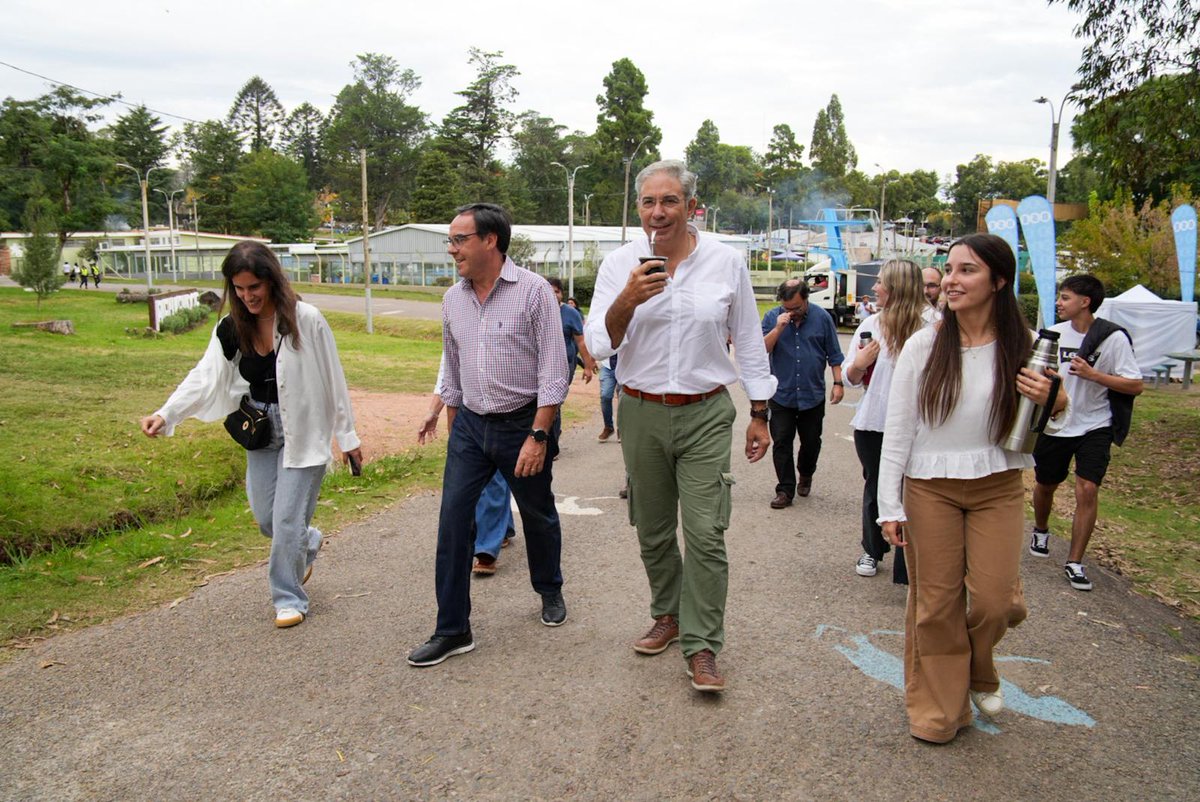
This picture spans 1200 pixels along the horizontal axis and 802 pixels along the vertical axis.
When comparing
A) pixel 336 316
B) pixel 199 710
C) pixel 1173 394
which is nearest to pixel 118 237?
pixel 336 316

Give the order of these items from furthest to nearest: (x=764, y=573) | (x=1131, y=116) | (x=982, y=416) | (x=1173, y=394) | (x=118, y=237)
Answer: (x=118, y=237) < (x=1173, y=394) < (x=1131, y=116) < (x=764, y=573) < (x=982, y=416)

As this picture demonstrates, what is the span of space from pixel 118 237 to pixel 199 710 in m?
86.1

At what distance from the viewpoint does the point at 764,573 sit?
552cm

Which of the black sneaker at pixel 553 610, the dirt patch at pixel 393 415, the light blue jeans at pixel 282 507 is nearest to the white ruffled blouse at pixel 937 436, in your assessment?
the black sneaker at pixel 553 610

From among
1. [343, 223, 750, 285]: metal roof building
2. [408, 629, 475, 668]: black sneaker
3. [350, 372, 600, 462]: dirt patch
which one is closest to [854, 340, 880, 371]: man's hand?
[408, 629, 475, 668]: black sneaker

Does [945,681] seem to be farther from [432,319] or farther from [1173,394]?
[432,319]

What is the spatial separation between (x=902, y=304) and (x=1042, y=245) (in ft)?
39.1

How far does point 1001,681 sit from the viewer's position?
158 inches

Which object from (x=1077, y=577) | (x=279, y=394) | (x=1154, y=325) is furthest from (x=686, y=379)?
(x=1154, y=325)

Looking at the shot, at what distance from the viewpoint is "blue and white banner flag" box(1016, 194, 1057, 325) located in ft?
49.4

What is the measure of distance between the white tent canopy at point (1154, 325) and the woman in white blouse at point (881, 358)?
1701cm

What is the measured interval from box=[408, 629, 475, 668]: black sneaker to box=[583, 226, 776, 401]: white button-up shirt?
1.41 meters

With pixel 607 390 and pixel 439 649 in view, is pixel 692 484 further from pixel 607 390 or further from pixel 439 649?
pixel 607 390

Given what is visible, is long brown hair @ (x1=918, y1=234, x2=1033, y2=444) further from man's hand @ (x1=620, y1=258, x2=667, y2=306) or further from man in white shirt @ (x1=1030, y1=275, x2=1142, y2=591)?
man in white shirt @ (x1=1030, y1=275, x2=1142, y2=591)
